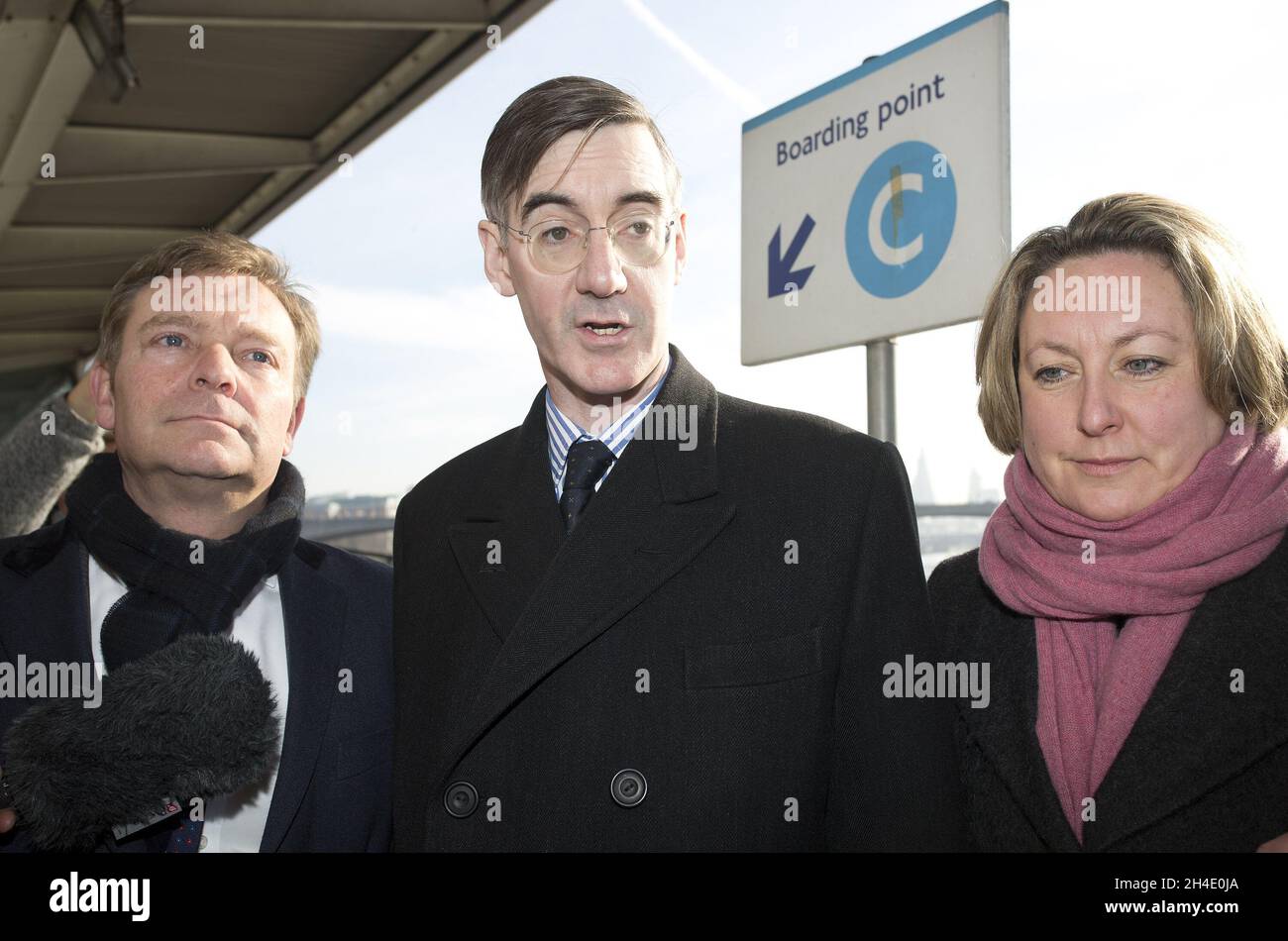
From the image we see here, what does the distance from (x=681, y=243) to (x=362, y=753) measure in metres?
1.13

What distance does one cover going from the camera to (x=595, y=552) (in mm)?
1875

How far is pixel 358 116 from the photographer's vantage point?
7652 millimetres

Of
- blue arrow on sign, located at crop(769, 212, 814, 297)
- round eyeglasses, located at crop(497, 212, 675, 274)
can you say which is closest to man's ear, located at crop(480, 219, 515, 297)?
round eyeglasses, located at crop(497, 212, 675, 274)

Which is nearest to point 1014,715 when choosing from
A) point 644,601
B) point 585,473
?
point 644,601

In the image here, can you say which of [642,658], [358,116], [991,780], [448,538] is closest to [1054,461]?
[991,780]

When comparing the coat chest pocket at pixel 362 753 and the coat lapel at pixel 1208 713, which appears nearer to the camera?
the coat lapel at pixel 1208 713

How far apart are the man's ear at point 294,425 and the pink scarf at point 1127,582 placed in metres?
1.48

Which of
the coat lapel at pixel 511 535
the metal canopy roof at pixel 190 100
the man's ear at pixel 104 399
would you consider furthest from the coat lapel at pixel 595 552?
the metal canopy roof at pixel 190 100

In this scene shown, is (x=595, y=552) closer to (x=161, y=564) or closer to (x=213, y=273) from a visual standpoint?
(x=161, y=564)

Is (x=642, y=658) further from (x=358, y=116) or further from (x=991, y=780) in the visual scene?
(x=358, y=116)

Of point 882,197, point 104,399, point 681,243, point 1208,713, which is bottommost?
point 1208,713

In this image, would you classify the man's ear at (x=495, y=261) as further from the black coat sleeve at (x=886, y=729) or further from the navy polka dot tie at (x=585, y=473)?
the black coat sleeve at (x=886, y=729)

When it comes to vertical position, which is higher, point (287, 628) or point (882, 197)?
point (882, 197)

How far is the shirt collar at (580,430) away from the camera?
2.04 meters
